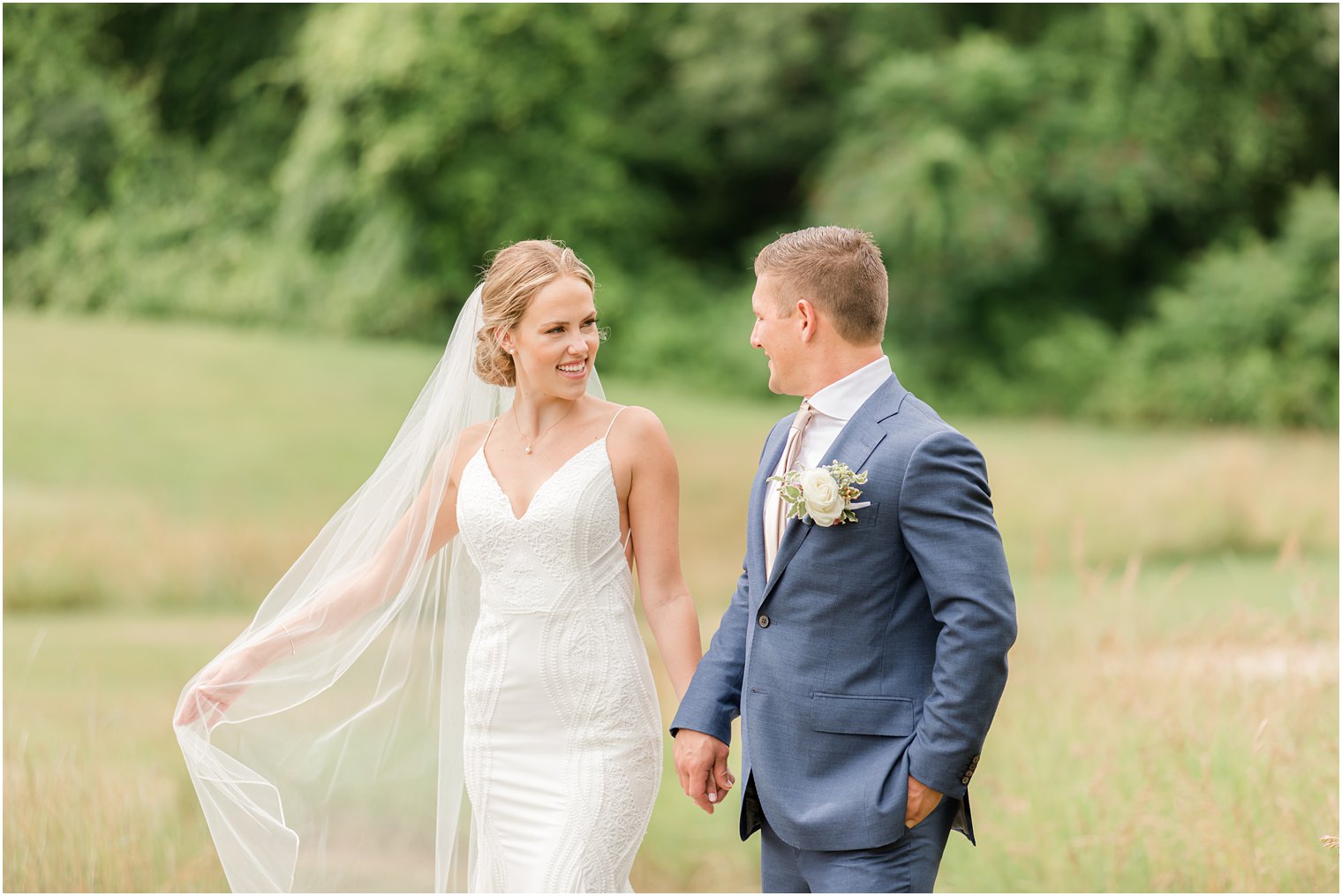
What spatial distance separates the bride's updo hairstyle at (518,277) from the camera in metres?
3.38

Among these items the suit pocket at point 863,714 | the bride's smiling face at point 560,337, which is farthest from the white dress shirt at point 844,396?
the bride's smiling face at point 560,337

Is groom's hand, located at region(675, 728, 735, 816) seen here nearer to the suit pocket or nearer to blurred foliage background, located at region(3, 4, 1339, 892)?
the suit pocket

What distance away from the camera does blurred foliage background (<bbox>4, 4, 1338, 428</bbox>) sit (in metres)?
16.3

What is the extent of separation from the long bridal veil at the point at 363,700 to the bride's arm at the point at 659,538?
0.46 metres

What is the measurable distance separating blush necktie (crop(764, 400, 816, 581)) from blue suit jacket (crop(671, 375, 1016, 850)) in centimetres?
3

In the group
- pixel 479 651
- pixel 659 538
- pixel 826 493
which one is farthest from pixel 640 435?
pixel 826 493

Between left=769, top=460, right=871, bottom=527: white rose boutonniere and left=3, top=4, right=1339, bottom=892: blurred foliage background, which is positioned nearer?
left=769, top=460, right=871, bottom=527: white rose boutonniere

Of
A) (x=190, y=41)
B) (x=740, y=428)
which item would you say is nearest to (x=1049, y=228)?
(x=740, y=428)

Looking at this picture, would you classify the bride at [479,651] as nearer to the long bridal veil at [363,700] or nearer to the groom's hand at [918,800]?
the long bridal veil at [363,700]

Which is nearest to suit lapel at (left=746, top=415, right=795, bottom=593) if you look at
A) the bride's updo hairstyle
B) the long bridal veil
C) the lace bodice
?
the lace bodice

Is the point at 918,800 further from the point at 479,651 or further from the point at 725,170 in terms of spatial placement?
the point at 725,170

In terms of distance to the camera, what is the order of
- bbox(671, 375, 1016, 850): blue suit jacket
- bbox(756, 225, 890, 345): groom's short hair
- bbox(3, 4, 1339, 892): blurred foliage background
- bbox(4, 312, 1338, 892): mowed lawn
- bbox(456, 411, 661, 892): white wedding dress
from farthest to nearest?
bbox(3, 4, 1339, 892): blurred foliage background
bbox(4, 312, 1338, 892): mowed lawn
bbox(456, 411, 661, 892): white wedding dress
bbox(756, 225, 890, 345): groom's short hair
bbox(671, 375, 1016, 850): blue suit jacket

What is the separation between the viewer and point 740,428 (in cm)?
1160

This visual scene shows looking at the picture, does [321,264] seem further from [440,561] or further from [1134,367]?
[440,561]
